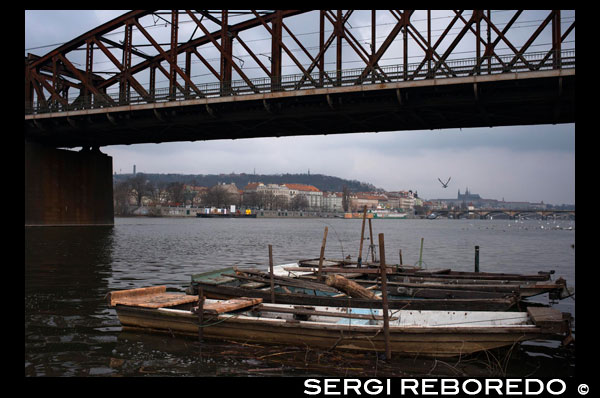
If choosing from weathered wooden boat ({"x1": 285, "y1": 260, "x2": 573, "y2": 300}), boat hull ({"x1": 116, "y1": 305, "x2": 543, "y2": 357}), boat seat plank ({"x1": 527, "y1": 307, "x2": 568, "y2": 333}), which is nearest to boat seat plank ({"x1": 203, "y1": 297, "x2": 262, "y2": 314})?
boat hull ({"x1": 116, "y1": 305, "x2": 543, "y2": 357})

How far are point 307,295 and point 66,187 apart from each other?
48015 millimetres

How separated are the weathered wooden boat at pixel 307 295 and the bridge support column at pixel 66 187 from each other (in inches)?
1581

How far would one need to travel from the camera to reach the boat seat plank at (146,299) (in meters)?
13.4

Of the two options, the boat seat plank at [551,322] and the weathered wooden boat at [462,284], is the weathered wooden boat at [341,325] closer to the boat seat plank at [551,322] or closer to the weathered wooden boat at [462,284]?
the boat seat plank at [551,322]

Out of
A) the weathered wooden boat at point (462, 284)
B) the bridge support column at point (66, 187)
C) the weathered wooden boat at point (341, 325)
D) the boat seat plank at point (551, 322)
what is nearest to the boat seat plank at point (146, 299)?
the weathered wooden boat at point (341, 325)

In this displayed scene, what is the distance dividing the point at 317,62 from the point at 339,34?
282 centimetres

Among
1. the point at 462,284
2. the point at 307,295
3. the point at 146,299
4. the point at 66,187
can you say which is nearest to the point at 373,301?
the point at 307,295

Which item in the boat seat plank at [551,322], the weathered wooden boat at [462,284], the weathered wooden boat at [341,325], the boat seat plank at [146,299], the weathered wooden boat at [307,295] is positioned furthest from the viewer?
the weathered wooden boat at [462,284]

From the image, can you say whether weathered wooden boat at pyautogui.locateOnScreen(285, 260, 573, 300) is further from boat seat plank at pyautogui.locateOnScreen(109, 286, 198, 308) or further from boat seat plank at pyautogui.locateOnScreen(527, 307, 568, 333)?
boat seat plank at pyautogui.locateOnScreen(109, 286, 198, 308)

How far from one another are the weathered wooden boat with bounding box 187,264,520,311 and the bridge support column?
40145mm

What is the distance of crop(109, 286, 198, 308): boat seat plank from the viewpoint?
527 inches

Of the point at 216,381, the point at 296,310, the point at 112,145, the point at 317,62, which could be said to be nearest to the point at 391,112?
the point at 317,62
